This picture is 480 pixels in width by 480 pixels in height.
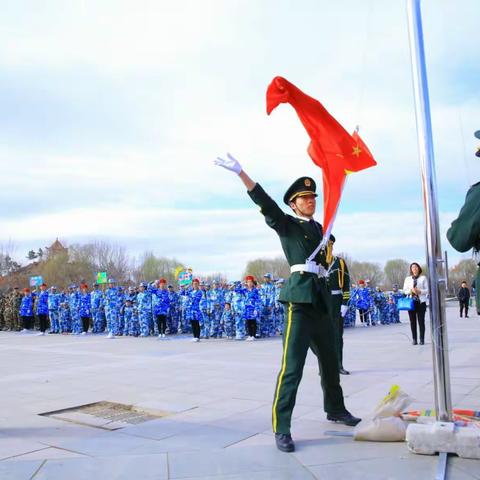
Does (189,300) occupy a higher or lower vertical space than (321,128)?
lower

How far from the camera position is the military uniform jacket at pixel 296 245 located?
15.6ft

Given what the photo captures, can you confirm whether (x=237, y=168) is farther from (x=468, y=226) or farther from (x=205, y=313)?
(x=205, y=313)

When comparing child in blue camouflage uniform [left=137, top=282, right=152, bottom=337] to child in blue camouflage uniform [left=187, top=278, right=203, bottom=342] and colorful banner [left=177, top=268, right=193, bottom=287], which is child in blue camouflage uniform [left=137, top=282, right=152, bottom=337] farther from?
colorful banner [left=177, top=268, right=193, bottom=287]

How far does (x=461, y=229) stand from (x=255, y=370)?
6038 mm

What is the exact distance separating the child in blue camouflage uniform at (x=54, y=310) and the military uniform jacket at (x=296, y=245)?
64.1 feet

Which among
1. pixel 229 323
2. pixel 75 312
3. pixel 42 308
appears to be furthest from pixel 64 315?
pixel 229 323

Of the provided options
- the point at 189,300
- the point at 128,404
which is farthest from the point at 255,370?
the point at 189,300

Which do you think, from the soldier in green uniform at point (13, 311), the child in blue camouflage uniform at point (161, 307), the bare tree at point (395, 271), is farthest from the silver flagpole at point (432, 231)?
the bare tree at point (395, 271)

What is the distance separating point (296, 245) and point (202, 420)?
212 cm

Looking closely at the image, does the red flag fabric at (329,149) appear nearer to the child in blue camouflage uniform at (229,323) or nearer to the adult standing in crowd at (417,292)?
the adult standing in crowd at (417,292)

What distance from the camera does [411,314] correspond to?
1266 cm

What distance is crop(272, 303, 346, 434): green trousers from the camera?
182 inches

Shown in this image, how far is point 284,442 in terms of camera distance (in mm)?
4438

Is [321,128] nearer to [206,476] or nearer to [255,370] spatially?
[206,476]
